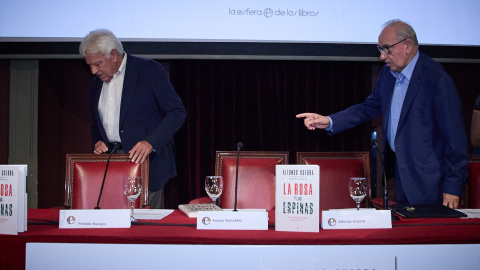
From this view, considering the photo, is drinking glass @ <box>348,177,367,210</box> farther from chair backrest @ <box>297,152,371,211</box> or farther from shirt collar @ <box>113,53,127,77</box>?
shirt collar @ <box>113,53,127,77</box>

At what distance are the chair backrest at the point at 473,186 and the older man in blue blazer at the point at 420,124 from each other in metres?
0.18

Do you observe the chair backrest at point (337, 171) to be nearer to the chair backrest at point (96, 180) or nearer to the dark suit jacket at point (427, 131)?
the dark suit jacket at point (427, 131)

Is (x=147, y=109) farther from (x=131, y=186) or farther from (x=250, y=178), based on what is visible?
(x=131, y=186)

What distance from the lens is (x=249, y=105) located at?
4098 millimetres

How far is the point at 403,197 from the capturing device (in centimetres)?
218

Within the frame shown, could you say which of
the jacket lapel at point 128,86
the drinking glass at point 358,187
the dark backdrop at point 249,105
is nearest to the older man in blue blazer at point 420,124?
the drinking glass at point 358,187

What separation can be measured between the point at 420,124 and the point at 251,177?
92 cm

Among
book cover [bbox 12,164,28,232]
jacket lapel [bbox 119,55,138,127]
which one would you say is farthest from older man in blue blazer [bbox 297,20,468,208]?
book cover [bbox 12,164,28,232]

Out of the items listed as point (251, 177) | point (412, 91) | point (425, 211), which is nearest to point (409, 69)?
point (412, 91)

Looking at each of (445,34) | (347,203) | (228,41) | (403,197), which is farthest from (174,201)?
(445,34)

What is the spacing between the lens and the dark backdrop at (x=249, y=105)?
4070mm

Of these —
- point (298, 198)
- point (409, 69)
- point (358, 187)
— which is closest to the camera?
point (298, 198)

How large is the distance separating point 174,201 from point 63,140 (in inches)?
55.0

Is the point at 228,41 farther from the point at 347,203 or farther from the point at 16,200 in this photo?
the point at 16,200
